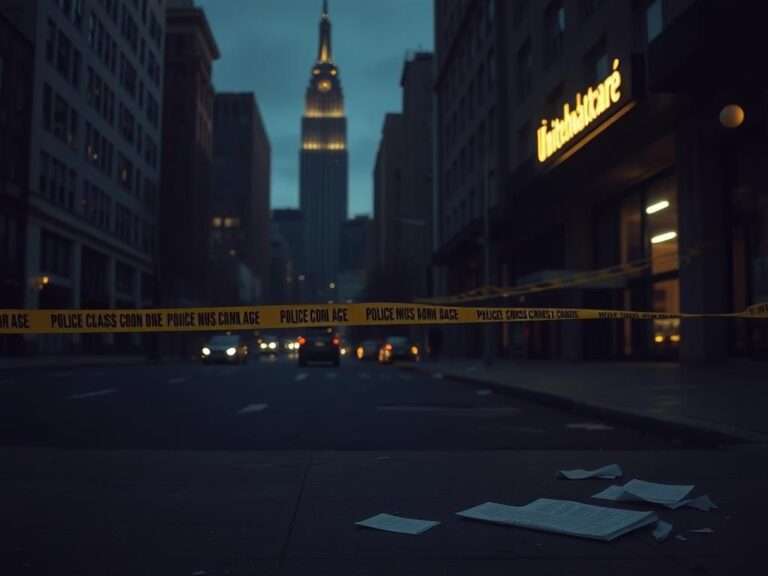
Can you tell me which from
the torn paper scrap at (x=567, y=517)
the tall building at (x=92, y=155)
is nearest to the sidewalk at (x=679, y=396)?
the torn paper scrap at (x=567, y=517)

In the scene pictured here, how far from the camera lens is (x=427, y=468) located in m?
6.12

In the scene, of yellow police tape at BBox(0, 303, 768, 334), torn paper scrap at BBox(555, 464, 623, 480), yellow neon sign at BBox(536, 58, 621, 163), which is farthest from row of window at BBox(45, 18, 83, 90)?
torn paper scrap at BBox(555, 464, 623, 480)

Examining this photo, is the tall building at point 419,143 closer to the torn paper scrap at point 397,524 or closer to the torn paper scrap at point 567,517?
the torn paper scrap at point 567,517

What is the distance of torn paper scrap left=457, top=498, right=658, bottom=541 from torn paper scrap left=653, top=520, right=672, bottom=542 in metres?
0.06

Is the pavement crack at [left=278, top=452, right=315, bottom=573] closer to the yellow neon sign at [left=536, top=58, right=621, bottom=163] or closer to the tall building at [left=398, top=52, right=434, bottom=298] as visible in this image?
the yellow neon sign at [left=536, top=58, right=621, bottom=163]

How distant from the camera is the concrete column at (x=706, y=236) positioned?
61.9 feet

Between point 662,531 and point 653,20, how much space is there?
19.6m

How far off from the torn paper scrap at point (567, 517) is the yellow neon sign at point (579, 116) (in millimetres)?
15725

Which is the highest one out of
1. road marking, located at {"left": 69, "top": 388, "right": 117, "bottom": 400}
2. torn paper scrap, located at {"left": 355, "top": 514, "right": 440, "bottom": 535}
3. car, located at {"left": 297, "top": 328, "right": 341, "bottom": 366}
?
car, located at {"left": 297, "top": 328, "right": 341, "bottom": 366}

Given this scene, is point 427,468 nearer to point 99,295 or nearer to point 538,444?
point 538,444

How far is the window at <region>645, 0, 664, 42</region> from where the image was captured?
2033cm

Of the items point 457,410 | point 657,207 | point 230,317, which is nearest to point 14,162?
point 657,207

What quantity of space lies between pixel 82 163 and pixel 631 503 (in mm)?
49298

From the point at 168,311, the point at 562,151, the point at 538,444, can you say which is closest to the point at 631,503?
the point at 538,444
